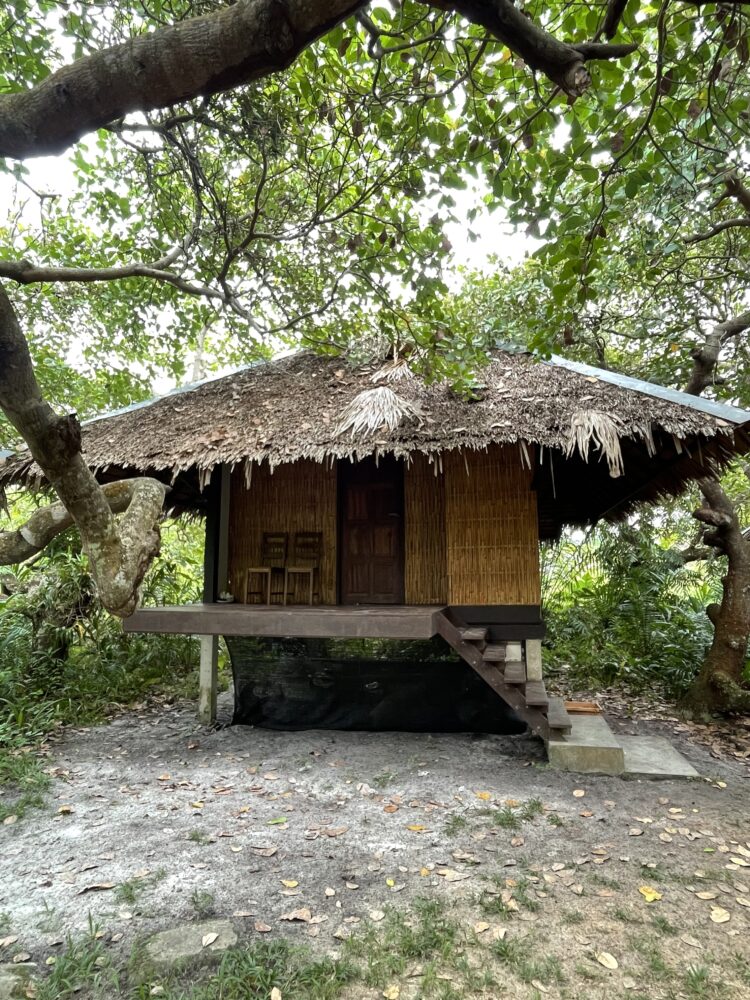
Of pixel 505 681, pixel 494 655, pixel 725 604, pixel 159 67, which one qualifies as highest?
pixel 159 67

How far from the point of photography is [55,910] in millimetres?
2822

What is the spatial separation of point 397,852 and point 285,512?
3.71 metres

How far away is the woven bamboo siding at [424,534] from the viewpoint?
5.93m

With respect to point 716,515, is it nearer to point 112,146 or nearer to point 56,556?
point 112,146

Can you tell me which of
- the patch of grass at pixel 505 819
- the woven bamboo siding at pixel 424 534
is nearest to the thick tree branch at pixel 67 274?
the woven bamboo siding at pixel 424 534

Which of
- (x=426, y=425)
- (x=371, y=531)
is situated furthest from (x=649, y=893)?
(x=371, y=531)

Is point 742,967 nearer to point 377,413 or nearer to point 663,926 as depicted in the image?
point 663,926

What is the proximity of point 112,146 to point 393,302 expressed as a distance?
3139 mm

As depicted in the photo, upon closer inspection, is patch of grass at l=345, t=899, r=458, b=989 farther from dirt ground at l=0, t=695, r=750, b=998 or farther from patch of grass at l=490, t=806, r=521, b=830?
patch of grass at l=490, t=806, r=521, b=830

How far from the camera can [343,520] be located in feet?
20.7

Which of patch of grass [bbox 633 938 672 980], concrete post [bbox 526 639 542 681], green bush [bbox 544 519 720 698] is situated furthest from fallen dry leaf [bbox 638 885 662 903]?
green bush [bbox 544 519 720 698]

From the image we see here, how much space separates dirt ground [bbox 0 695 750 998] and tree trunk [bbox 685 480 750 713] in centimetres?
93

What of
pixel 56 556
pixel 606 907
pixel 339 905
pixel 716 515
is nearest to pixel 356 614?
pixel 339 905

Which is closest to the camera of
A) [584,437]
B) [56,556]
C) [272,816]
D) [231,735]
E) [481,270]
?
[272,816]
